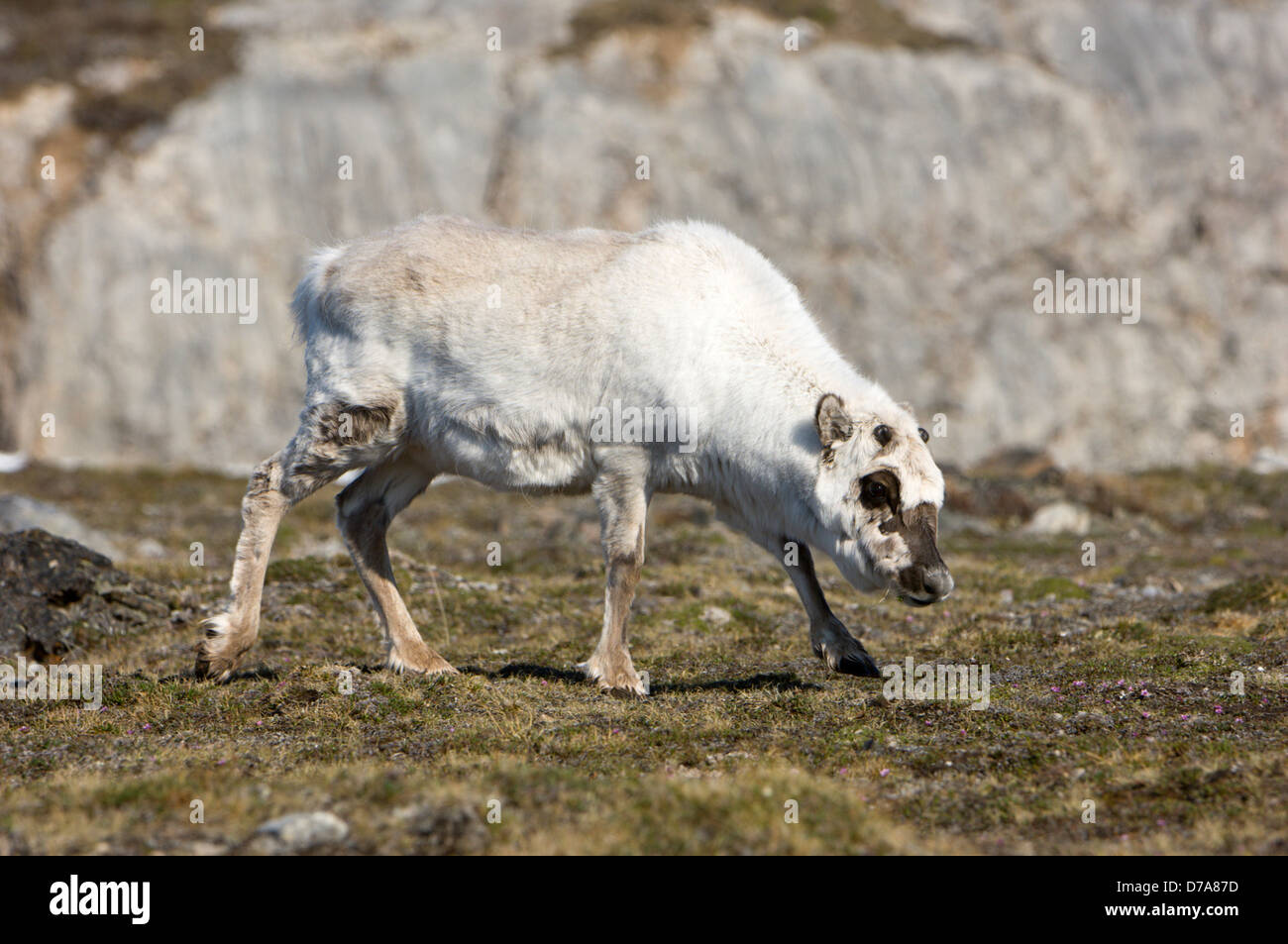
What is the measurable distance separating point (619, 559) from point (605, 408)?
1.23m

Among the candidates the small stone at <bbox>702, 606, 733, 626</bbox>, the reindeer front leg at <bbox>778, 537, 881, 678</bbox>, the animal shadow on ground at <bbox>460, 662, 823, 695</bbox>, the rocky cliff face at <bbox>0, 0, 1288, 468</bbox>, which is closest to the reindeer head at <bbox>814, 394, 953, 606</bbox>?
the reindeer front leg at <bbox>778, 537, 881, 678</bbox>

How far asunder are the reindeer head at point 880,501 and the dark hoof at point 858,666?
3.16 ft

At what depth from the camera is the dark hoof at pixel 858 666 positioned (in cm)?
1037

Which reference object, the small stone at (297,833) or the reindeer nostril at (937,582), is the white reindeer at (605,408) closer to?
the reindeer nostril at (937,582)

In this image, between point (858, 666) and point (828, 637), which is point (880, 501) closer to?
point (828, 637)

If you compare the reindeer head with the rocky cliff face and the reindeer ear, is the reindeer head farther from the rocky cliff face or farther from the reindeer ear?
the rocky cliff face

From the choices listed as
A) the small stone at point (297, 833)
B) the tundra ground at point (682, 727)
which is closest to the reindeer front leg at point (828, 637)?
the tundra ground at point (682, 727)

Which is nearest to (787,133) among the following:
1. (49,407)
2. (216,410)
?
(216,410)

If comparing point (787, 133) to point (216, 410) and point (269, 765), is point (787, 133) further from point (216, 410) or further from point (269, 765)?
point (269, 765)

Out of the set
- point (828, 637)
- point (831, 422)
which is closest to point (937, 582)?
point (831, 422)

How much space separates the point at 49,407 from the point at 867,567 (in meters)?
37.3

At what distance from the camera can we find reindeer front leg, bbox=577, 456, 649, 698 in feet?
32.8
